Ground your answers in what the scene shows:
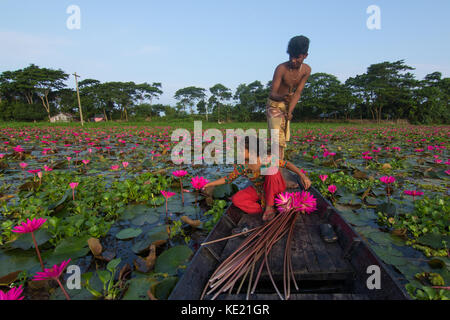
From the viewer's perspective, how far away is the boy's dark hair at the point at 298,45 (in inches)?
93.9

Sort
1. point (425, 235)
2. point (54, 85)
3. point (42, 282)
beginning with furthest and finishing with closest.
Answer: point (54, 85) → point (425, 235) → point (42, 282)

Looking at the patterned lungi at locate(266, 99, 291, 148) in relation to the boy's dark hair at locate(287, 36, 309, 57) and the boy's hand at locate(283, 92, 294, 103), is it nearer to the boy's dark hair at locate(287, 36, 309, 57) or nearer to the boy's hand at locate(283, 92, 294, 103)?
the boy's hand at locate(283, 92, 294, 103)

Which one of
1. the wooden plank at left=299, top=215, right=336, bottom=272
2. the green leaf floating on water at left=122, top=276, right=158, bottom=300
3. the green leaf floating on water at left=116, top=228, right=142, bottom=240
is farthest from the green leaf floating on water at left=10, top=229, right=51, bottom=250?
the wooden plank at left=299, top=215, right=336, bottom=272

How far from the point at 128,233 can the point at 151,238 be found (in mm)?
256

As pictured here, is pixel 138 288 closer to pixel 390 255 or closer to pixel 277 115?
pixel 390 255

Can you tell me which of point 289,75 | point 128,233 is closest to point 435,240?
point 289,75

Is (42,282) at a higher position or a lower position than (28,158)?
lower

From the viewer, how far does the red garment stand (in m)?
2.11

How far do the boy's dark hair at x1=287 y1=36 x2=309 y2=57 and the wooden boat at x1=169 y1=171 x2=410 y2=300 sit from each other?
6.32 ft

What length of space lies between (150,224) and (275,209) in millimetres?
1382
